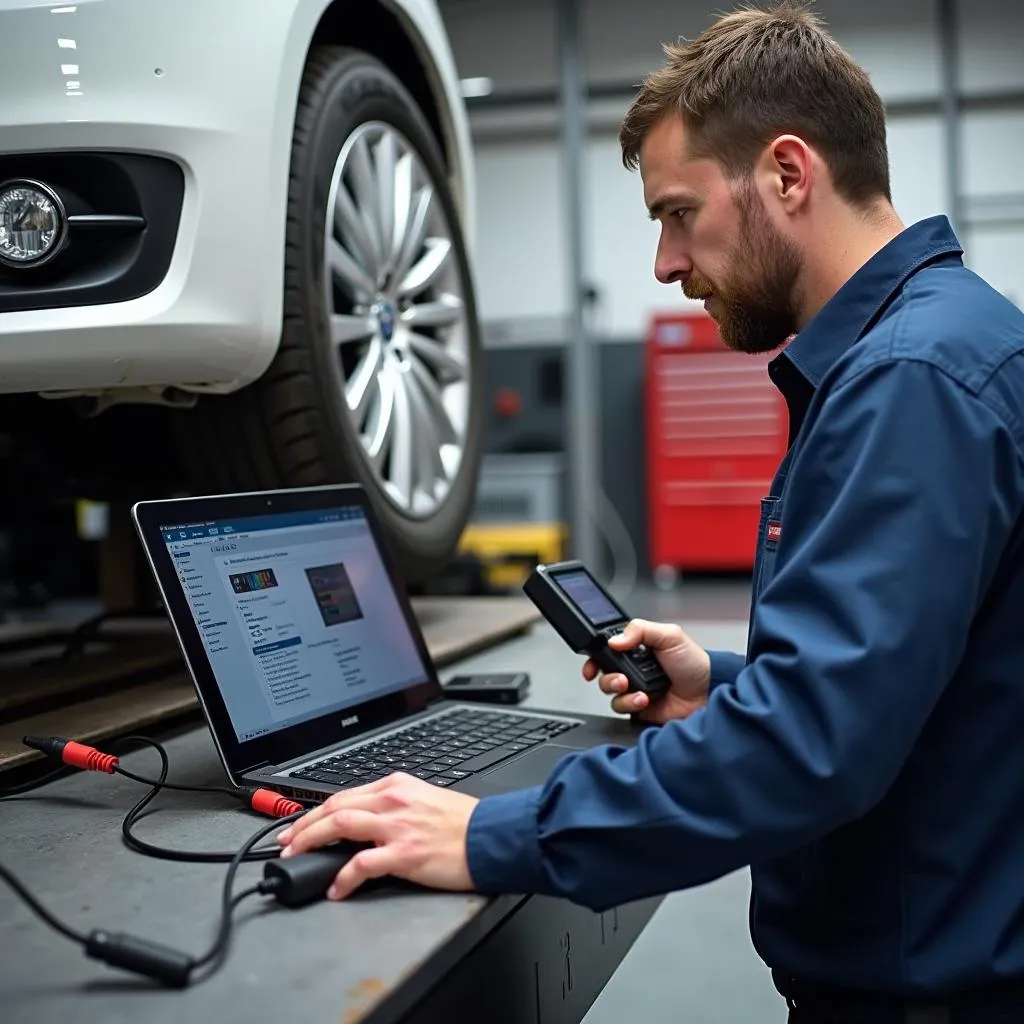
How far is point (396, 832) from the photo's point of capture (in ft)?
2.31

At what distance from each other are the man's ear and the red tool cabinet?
4.97 m

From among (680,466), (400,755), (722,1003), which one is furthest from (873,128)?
(680,466)

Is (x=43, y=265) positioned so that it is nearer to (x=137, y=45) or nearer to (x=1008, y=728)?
(x=137, y=45)

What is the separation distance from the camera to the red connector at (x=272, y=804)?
847mm

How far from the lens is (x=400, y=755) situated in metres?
0.97

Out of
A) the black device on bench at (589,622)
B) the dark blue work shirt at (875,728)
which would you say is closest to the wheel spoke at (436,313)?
the black device on bench at (589,622)

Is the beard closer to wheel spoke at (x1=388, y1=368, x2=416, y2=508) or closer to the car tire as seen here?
the car tire

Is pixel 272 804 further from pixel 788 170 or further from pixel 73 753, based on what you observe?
pixel 788 170

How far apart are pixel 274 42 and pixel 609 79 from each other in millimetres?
6438

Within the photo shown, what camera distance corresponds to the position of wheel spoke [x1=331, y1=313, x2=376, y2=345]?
4.63 ft

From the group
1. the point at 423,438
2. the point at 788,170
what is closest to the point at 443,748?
the point at 788,170

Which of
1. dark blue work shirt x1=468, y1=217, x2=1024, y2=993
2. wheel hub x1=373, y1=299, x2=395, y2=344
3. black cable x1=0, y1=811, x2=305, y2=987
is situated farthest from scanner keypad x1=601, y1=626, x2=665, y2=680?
wheel hub x1=373, y1=299, x2=395, y2=344

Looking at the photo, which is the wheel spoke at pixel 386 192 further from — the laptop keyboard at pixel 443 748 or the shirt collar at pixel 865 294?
the shirt collar at pixel 865 294

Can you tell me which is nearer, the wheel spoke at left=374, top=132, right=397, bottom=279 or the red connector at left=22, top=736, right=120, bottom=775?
the red connector at left=22, top=736, right=120, bottom=775
